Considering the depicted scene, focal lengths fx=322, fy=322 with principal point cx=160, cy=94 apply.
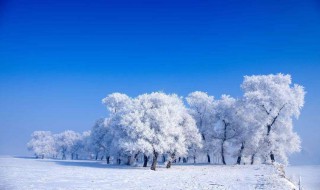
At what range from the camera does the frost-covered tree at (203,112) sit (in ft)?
242

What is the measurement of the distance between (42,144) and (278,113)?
145 metres

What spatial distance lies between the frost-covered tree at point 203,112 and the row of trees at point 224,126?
24cm

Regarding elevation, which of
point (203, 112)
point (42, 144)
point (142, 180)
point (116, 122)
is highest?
point (203, 112)

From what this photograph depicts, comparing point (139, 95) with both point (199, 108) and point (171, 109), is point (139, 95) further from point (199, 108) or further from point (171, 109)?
point (199, 108)

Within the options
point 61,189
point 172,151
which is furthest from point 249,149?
point 61,189

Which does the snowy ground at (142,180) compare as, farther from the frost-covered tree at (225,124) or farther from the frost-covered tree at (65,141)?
the frost-covered tree at (65,141)

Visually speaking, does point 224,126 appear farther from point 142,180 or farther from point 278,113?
point 142,180

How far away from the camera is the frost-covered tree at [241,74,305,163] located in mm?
57781

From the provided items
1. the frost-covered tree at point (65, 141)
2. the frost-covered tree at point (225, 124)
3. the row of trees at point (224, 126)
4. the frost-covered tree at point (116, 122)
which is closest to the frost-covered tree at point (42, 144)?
the frost-covered tree at point (65, 141)

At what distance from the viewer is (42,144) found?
6860 inches

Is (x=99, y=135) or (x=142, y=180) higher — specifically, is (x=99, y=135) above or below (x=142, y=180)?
above

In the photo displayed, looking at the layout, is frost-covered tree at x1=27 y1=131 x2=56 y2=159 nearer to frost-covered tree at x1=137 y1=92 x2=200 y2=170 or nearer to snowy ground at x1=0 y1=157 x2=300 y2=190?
frost-covered tree at x1=137 y1=92 x2=200 y2=170

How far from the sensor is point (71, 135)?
174 meters

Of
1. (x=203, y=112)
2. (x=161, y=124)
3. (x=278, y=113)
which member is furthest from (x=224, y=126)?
(x=161, y=124)
